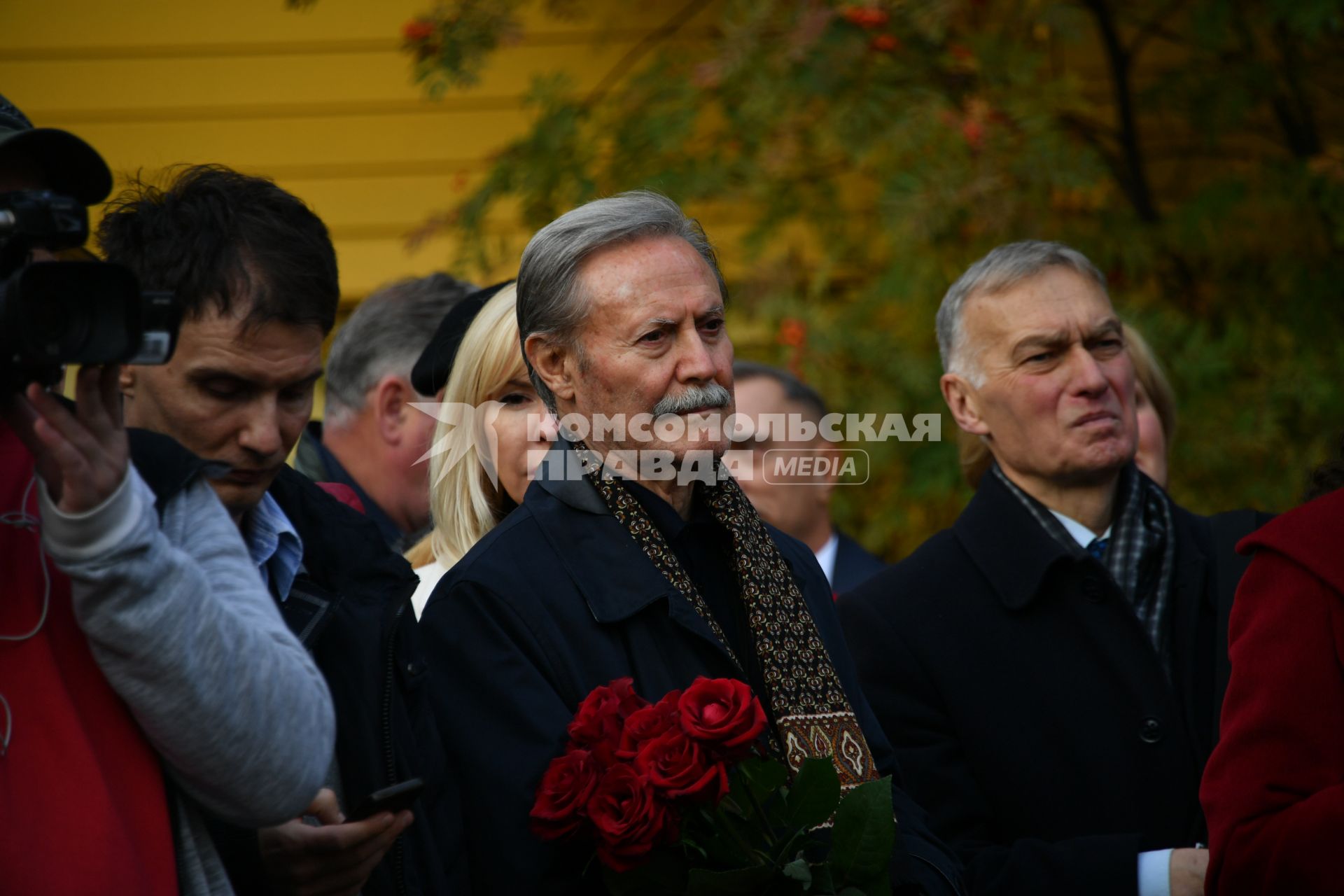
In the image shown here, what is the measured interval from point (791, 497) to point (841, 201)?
1.61 m

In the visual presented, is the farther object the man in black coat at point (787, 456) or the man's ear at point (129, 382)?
the man in black coat at point (787, 456)

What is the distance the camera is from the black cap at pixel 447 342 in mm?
3666

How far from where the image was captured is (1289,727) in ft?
7.50

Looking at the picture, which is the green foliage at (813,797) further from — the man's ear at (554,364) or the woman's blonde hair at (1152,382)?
the woman's blonde hair at (1152,382)

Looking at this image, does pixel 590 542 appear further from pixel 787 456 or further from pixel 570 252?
pixel 787 456

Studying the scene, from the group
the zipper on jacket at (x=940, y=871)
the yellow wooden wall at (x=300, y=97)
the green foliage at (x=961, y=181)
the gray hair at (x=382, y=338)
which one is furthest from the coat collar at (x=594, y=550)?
the yellow wooden wall at (x=300, y=97)

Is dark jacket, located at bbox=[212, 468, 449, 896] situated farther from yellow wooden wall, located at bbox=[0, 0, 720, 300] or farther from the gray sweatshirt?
yellow wooden wall, located at bbox=[0, 0, 720, 300]

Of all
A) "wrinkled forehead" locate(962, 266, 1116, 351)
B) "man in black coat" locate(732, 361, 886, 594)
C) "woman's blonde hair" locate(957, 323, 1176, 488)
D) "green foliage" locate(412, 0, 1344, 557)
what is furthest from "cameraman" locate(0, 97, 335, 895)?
"green foliage" locate(412, 0, 1344, 557)

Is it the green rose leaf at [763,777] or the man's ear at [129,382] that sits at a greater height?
the man's ear at [129,382]

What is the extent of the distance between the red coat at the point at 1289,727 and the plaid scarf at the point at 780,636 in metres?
0.61

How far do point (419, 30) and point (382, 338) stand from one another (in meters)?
1.83

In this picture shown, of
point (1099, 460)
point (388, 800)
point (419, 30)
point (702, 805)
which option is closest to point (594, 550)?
point (702, 805)

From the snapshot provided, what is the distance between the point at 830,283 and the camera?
20.4 feet

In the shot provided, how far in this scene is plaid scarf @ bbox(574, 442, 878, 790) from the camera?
2.55 metres
